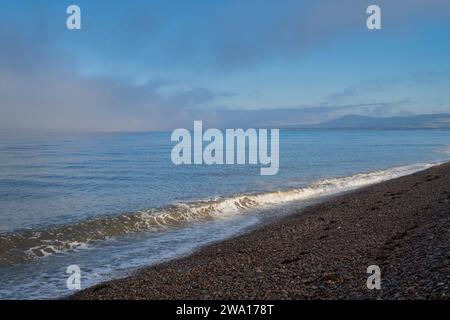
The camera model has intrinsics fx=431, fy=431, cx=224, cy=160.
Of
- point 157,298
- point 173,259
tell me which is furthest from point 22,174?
point 157,298

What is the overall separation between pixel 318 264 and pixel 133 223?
499 inches

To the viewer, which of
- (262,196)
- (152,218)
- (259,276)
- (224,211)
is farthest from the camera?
(262,196)

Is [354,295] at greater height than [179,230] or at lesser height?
greater

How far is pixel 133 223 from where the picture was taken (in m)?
22.0

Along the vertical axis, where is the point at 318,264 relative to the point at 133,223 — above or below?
above

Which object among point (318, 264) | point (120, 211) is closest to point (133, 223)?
point (120, 211)

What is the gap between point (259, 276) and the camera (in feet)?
36.7

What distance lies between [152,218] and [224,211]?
5.11 meters

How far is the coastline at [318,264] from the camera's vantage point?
911cm

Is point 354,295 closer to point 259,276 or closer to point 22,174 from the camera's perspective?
point 259,276

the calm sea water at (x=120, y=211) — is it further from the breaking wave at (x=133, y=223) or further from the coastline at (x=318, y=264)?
the coastline at (x=318, y=264)

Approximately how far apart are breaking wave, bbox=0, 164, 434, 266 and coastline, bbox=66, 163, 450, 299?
18.1ft

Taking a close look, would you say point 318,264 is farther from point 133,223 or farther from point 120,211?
point 120,211
